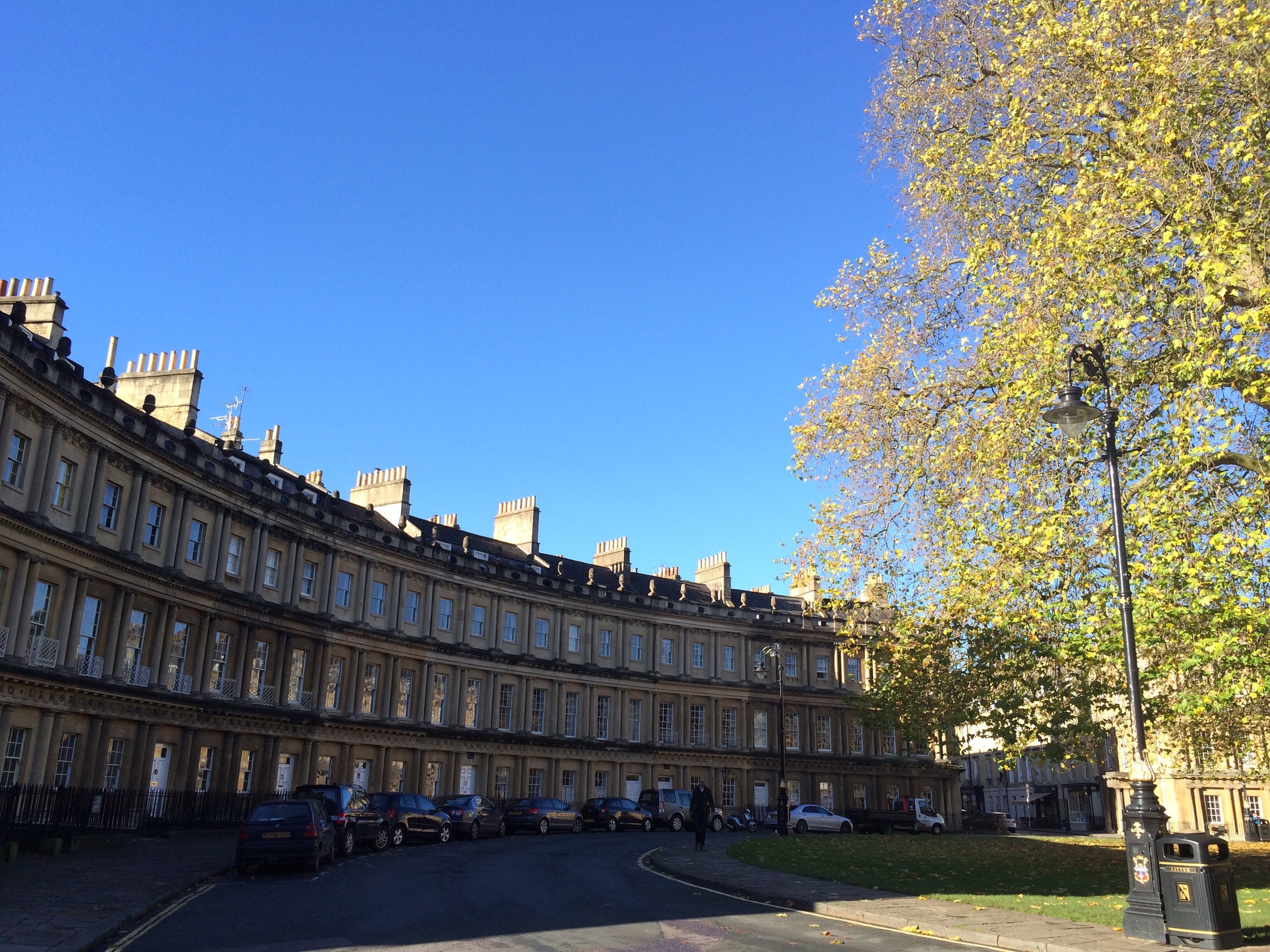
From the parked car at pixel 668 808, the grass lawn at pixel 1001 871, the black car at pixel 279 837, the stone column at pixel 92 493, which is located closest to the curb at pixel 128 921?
the black car at pixel 279 837

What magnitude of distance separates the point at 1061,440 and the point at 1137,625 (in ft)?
12.1

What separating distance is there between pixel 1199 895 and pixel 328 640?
36.7m

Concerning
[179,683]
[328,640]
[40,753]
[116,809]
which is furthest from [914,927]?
[328,640]

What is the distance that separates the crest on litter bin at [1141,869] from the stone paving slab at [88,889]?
1227 cm

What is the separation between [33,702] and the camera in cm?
2836

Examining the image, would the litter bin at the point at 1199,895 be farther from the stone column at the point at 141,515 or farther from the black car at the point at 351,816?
the stone column at the point at 141,515

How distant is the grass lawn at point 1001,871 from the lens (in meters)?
15.4

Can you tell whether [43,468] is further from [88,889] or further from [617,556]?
[617,556]

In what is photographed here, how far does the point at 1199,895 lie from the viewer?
11867mm

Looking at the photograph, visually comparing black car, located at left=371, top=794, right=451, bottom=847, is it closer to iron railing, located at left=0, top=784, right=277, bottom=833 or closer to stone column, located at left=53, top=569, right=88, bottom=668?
iron railing, located at left=0, top=784, right=277, bottom=833

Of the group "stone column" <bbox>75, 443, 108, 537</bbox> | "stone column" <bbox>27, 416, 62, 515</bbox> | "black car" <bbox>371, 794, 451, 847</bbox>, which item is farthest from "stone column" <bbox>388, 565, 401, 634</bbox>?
"stone column" <bbox>27, 416, 62, 515</bbox>

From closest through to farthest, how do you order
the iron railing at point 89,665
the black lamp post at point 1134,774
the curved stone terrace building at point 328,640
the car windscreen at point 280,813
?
the black lamp post at point 1134,774 → the car windscreen at point 280,813 → the curved stone terrace building at point 328,640 → the iron railing at point 89,665

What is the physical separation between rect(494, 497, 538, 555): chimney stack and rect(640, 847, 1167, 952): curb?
4247 cm

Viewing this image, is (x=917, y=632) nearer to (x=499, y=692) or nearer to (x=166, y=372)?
(x=166, y=372)
